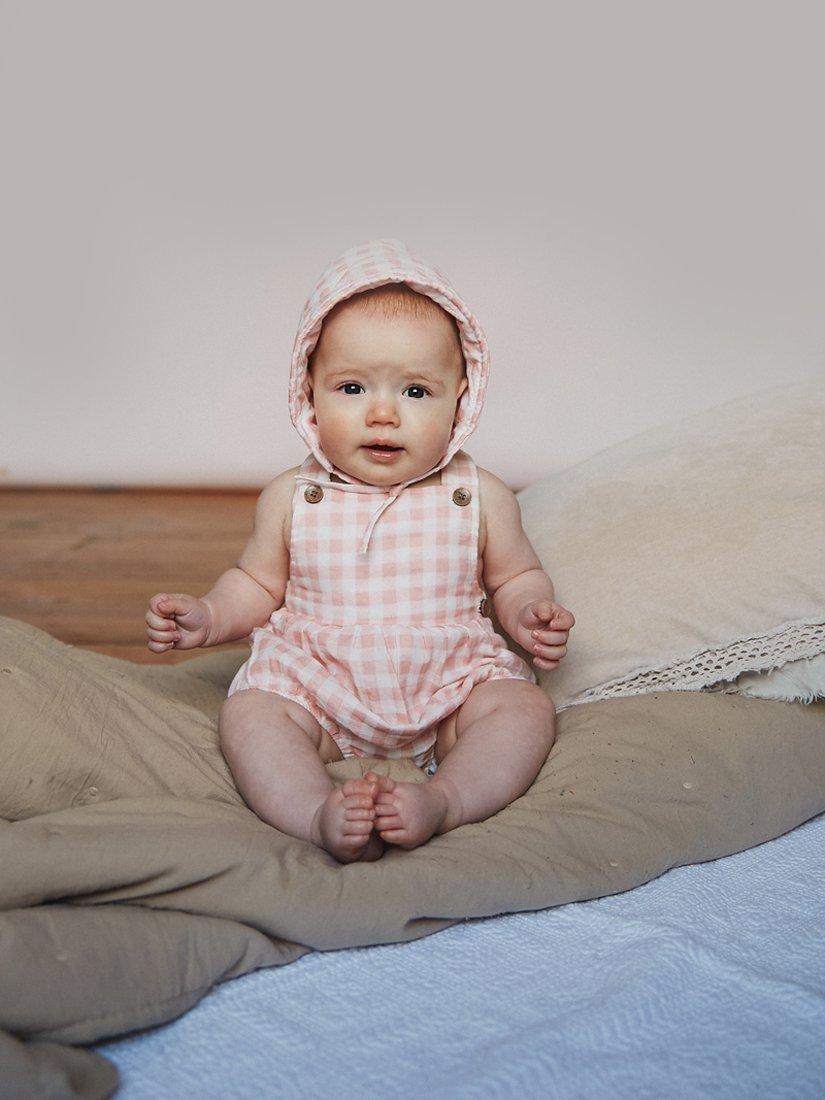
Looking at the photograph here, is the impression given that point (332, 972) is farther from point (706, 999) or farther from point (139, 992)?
point (706, 999)

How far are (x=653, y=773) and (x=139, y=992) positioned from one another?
0.55 meters

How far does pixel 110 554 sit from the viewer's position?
8.64ft

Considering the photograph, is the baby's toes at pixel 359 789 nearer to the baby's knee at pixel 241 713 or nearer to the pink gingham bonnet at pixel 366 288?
the baby's knee at pixel 241 713

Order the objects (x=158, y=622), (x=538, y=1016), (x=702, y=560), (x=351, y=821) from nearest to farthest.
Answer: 1. (x=538, y=1016)
2. (x=351, y=821)
3. (x=158, y=622)
4. (x=702, y=560)

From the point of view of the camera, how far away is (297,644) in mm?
1330

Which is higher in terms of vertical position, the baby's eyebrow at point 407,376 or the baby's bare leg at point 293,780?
the baby's eyebrow at point 407,376

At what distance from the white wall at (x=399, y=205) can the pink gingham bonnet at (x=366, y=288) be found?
2183 millimetres

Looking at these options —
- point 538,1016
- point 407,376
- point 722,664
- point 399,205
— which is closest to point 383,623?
point 407,376

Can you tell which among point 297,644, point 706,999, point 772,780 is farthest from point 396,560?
point 706,999

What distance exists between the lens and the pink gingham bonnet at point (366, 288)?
4.25 feet

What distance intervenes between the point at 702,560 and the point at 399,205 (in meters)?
2.35

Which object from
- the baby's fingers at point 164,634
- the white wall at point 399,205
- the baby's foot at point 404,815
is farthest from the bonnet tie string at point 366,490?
the white wall at point 399,205

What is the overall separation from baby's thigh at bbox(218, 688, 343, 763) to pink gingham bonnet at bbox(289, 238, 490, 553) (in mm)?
192

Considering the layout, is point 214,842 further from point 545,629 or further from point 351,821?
point 545,629
